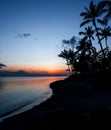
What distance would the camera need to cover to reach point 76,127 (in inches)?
278

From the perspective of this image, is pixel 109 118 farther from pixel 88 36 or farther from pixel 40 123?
pixel 88 36

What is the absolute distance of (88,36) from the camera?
4062 centimetres

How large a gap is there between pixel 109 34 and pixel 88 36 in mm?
4986

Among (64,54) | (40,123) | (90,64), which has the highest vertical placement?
(64,54)

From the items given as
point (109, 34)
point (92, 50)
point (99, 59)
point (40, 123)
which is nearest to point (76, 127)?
point (40, 123)

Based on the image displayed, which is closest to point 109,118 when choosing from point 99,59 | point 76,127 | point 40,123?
point 76,127

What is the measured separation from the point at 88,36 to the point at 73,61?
17.9 m

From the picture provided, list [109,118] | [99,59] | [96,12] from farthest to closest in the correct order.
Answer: [99,59]
[96,12]
[109,118]

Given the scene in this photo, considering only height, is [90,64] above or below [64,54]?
below

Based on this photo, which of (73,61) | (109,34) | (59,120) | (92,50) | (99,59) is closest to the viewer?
(59,120)

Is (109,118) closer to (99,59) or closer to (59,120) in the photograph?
(59,120)

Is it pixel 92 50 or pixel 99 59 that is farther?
pixel 99 59

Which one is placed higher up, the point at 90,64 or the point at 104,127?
the point at 90,64

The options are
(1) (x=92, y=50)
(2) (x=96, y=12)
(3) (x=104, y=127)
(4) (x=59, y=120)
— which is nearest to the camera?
(3) (x=104, y=127)
